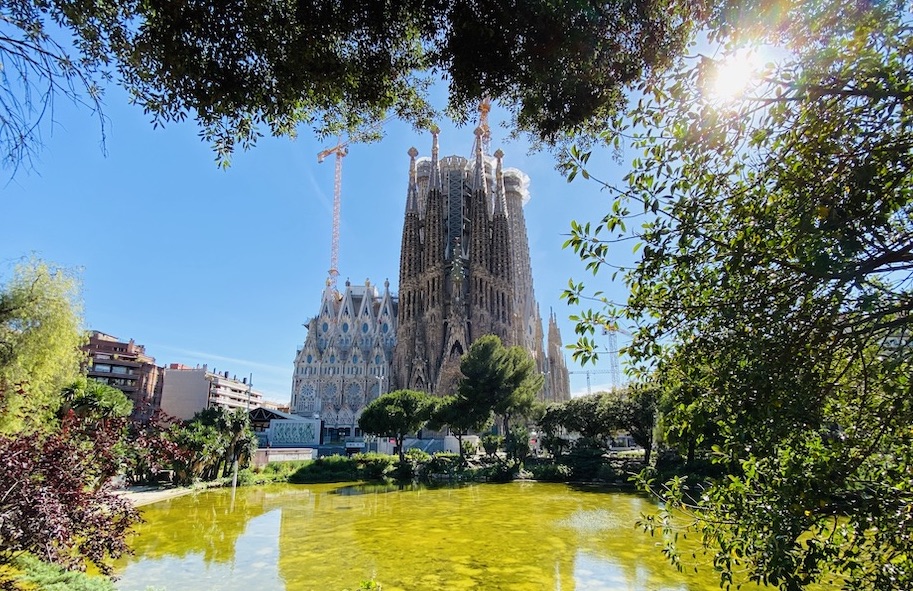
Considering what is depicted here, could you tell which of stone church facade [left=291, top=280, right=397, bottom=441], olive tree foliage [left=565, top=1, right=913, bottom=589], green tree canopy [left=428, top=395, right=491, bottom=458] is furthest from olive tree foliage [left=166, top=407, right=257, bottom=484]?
stone church facade [left=291, top=280, right=397, bottom=441]

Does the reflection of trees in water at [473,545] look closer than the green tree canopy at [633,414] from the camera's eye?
Yes

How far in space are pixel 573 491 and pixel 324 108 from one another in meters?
20.3

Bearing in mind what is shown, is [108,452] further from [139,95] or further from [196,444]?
[196,444]

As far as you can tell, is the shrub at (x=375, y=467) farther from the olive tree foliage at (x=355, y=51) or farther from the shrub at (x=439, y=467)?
the olive tree foliage at (x=355, y=51)

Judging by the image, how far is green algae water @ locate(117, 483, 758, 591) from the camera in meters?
8.37

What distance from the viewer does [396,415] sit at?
27.6 meters

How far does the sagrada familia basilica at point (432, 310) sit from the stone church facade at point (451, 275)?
111 millimetres

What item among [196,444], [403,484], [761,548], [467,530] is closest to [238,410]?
[196,444]

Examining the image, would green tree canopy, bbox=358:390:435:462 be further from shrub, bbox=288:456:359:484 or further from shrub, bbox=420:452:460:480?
shrub, bbox=288:456:359:484

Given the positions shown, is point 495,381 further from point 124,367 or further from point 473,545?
point 124,367

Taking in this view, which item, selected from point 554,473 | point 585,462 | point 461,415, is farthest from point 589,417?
point 461,415

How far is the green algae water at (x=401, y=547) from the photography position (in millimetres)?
8367

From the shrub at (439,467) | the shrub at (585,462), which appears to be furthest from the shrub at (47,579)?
the shrub at (585,462)

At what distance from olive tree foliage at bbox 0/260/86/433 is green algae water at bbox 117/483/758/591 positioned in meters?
4.65
